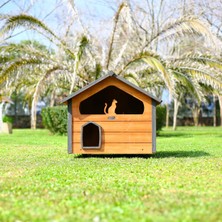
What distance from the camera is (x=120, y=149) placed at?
905 cm

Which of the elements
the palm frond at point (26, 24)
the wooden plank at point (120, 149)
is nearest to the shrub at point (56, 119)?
the palm frond at point (26, 24)

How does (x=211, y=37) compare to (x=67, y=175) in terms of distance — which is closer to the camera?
(x=67, y=175)

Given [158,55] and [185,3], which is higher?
[185,3]

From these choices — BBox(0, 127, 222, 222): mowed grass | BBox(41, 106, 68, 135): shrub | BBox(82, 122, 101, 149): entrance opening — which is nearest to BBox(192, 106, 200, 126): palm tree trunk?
BBox(41, 106, 68, 135): shrub

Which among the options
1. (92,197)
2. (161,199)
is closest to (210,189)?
(161,199)

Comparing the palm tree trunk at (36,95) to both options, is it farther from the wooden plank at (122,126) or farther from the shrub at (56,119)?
the wooden plank at (122,126)

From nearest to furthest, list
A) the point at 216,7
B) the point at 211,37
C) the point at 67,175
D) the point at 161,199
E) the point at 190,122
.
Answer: the point at 161,199 < the point at 67,175 < the point at 211,37 < the point at 216,7 < the point at 190,122

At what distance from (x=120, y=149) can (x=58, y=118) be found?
9.90m

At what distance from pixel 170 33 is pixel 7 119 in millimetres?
11040

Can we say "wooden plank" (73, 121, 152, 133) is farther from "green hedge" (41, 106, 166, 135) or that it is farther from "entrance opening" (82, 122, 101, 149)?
"green hedge" (41, 106, 166, 135)

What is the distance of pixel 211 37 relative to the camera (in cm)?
1349

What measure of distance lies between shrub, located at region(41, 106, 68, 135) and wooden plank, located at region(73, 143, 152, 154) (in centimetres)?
917

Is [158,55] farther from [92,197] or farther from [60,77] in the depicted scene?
[92,197]

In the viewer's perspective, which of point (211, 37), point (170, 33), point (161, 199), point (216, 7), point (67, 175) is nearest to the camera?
point (161, 199)
